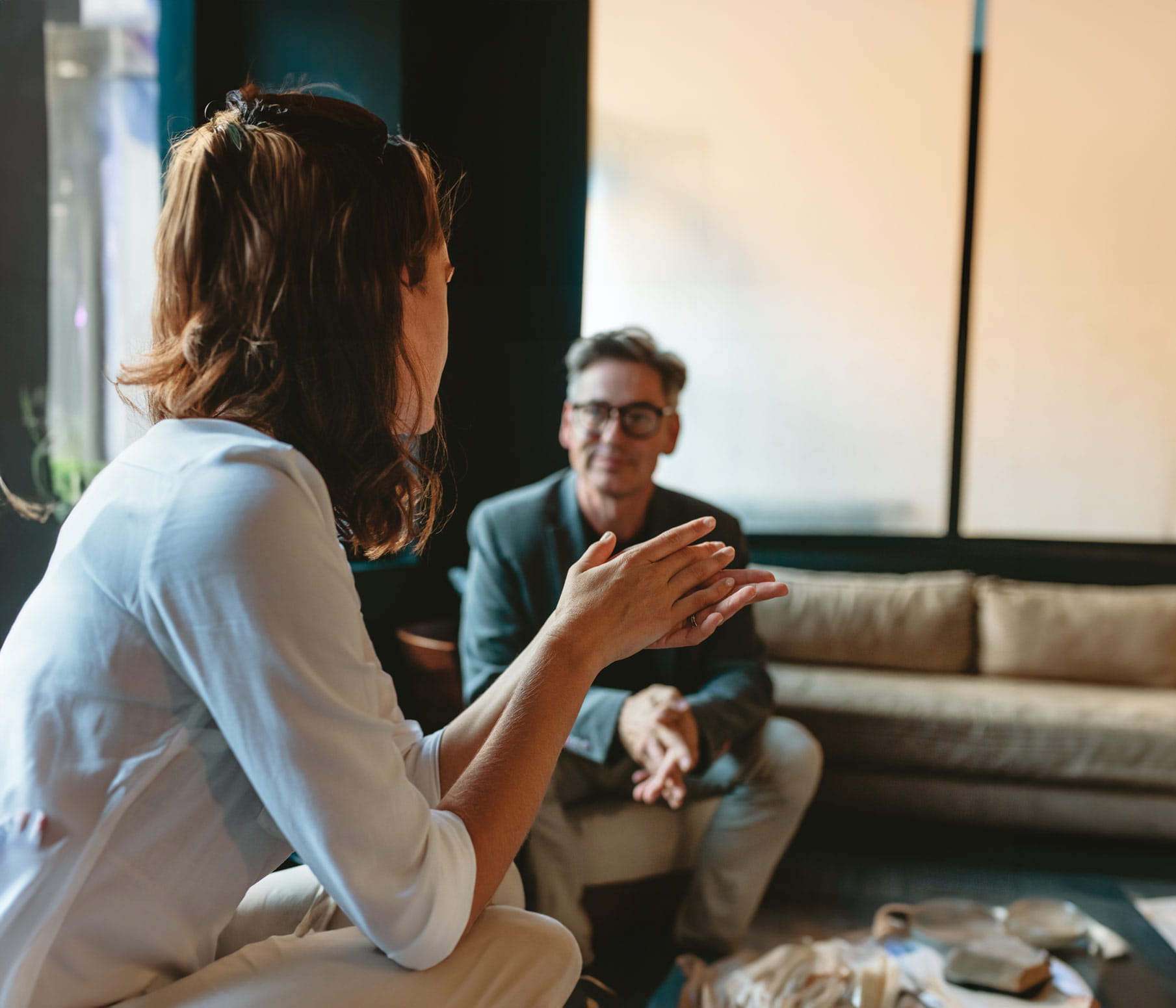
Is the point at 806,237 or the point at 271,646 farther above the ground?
the point at 806,237

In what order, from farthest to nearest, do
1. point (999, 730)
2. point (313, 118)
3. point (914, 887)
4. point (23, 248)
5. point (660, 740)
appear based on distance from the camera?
1. point (999, 730)
2. point (914, 887)
3. point (660, 740)
4. point (23, 248)
5. point (313, 118)

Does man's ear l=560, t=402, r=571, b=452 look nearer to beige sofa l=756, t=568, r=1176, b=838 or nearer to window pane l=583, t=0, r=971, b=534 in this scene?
beige sofa l=756, t=568, r=1176, b=838

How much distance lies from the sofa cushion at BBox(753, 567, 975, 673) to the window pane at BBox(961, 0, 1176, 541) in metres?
0.38

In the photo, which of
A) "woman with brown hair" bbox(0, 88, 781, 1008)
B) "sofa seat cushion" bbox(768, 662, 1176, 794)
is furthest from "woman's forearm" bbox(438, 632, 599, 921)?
"sofa seat cushion" bbox(768, 662, 1176, 794)

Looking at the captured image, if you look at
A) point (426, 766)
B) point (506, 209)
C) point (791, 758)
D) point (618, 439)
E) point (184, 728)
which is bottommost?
point (791, 758)

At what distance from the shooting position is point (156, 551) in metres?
0.51

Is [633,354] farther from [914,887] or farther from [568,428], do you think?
[914,887]

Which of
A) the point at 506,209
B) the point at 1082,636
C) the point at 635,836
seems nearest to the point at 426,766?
the point at 635,836

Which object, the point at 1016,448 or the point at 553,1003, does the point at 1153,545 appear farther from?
the point at 553,1003

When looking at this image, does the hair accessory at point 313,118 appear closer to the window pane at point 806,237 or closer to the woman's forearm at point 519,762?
the woman's forearm at point 519,762

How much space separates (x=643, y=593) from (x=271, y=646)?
272mm

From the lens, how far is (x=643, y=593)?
68 centimetres

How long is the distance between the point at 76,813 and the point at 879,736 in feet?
5.85

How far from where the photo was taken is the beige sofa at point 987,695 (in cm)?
197
